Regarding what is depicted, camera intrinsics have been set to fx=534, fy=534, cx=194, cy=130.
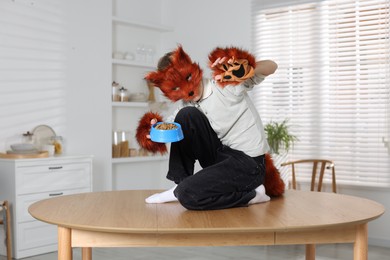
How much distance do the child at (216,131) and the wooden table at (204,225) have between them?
0.09 metres

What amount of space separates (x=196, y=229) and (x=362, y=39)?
3258 mm

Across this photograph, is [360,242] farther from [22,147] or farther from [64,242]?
[22,147]

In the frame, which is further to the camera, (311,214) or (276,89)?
(276,89)

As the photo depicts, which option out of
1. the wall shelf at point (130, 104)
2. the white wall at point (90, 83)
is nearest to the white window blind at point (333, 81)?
the wall shelf at point (130, 104)

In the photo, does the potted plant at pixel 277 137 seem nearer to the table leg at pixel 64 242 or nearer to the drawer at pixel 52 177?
the drawer at pixel 52 177

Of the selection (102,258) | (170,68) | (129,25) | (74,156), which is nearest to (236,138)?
(170,68)

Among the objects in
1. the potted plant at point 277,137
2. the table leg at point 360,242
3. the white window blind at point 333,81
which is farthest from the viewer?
the potted plant at point 277,137

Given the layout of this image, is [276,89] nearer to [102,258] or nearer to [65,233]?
[102,258]

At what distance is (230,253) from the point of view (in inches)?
159

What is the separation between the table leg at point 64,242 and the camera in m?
1.88

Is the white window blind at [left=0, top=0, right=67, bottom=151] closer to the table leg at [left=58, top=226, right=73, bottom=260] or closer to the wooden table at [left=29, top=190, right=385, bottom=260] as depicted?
the wooden table at [left=29, top=190, right=385, bottom=260]

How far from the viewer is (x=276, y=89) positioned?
500 cm

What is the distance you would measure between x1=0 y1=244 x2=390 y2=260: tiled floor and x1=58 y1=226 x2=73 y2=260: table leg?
2.07 metres

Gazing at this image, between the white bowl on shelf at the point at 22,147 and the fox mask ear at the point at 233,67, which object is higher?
the fox mask ear at the point at 233,67
